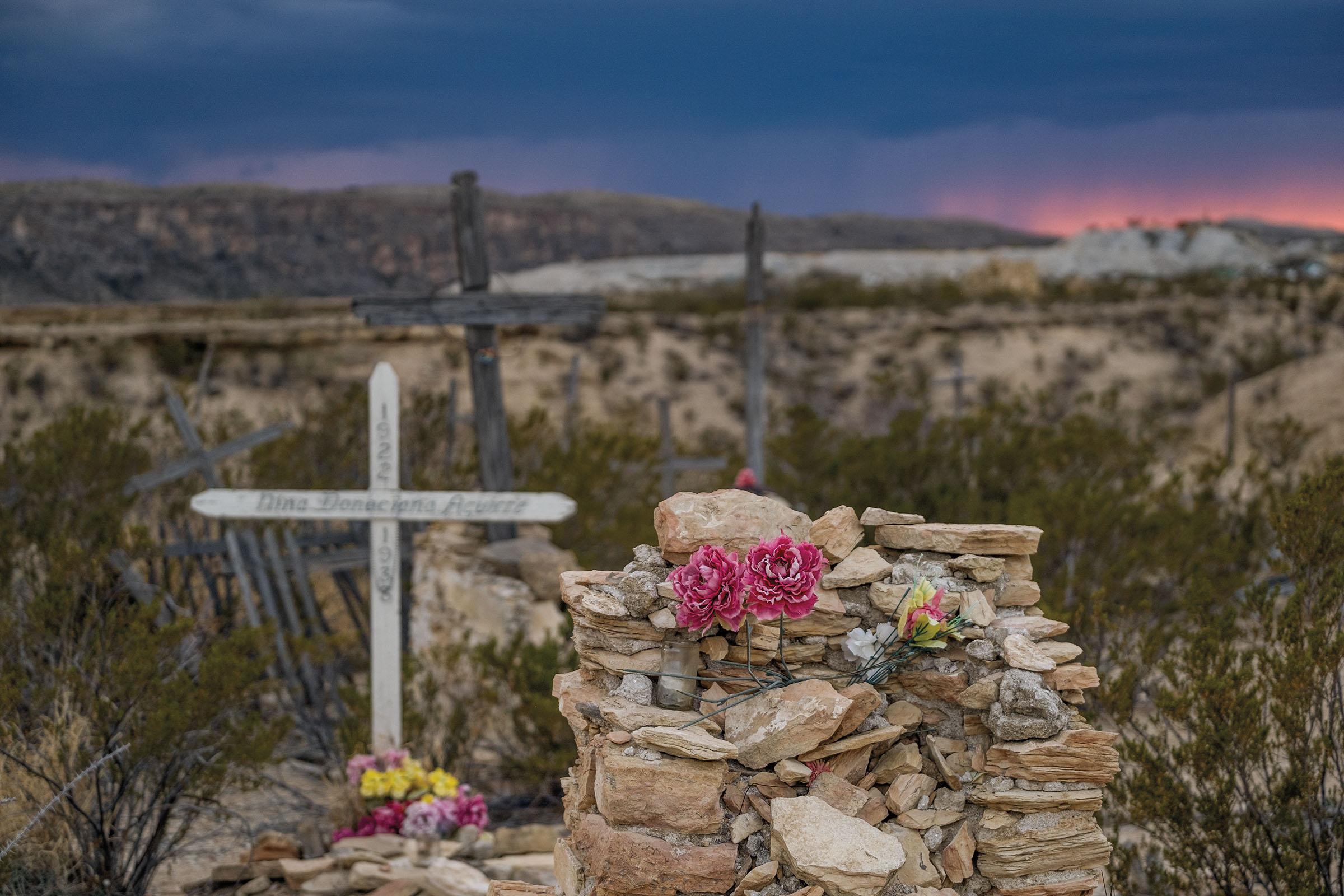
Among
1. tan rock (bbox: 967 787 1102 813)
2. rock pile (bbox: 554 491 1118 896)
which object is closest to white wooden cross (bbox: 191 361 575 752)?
rock pile (bbox: 554 491 1118 896)

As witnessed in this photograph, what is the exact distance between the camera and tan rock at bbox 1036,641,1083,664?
296 centimetres

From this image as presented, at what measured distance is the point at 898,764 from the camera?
300cm

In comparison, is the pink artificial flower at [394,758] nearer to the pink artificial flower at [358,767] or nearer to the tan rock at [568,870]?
the pink artificial flower at [358,767]

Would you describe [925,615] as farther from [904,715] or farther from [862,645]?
[904,715]

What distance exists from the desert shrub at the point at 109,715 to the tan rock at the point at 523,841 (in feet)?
4.03

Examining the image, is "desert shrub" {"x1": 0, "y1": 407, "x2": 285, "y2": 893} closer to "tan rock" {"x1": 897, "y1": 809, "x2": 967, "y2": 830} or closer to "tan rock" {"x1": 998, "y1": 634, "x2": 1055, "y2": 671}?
"tan rock" {"x1": 897, "y1": 809, "x2": 967, "y2": 830}

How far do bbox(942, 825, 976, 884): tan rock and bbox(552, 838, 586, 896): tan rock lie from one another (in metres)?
1.02

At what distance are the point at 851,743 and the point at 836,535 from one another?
1.98ft

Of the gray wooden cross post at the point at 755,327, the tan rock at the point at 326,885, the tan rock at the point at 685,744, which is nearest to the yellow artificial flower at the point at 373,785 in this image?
the tan rock at the point at 326,885

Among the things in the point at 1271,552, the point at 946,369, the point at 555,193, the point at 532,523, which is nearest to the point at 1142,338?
the point at 946,369

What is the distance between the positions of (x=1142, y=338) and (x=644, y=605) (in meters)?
30.9

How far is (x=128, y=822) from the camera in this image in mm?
4430

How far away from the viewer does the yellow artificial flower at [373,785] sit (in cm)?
535

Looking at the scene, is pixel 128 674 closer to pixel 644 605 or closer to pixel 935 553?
pixel 644 605
